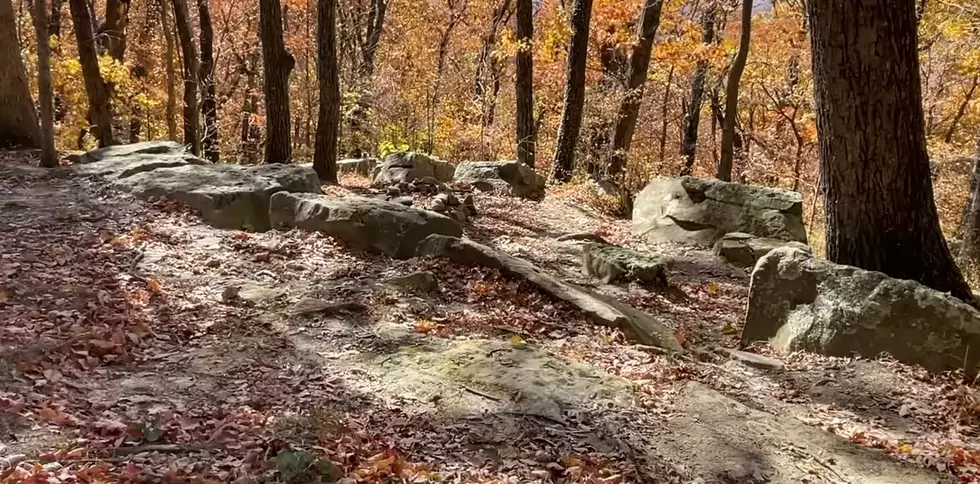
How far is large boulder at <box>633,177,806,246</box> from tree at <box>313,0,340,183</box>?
15.5ft

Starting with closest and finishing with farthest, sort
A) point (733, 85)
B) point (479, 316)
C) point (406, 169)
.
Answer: point (479, 316) → point (406, 169) → point (733, 85)

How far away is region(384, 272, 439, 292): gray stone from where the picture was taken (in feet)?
19.6

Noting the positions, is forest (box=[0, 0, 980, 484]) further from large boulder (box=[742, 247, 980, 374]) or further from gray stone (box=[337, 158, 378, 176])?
gray stone (box=[337, 158, 378, 176])

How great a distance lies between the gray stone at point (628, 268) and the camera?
7188mm

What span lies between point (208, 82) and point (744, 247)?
1155cm

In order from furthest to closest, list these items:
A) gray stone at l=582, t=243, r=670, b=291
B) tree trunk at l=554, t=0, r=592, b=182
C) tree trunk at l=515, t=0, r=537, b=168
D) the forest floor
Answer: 1. tree trunk at l=515, t=0, r=537, b=168
2. tree trunk at l=554, t=0, r=592, b=182
3. gray stone at l=582, t=243, r=670, b=291
4. the forest floor

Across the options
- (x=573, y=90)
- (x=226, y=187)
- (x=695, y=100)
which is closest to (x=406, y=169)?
(x=573, y=90)

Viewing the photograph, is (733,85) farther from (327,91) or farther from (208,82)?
(208,82)

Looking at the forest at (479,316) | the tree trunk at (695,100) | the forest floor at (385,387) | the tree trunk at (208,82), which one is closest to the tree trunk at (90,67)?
the forest at (479,316)

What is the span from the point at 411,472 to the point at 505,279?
3.13m

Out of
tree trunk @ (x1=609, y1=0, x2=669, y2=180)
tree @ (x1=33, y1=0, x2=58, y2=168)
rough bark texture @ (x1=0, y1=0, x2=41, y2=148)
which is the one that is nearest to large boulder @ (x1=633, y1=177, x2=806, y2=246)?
tree trunk @ (x1=609, y1=0, x2=669, y2=180)

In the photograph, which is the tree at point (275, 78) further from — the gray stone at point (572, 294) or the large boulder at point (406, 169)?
the gray stone at point (572, 294)

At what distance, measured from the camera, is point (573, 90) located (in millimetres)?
13805

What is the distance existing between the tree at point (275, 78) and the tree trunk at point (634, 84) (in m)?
5.80
